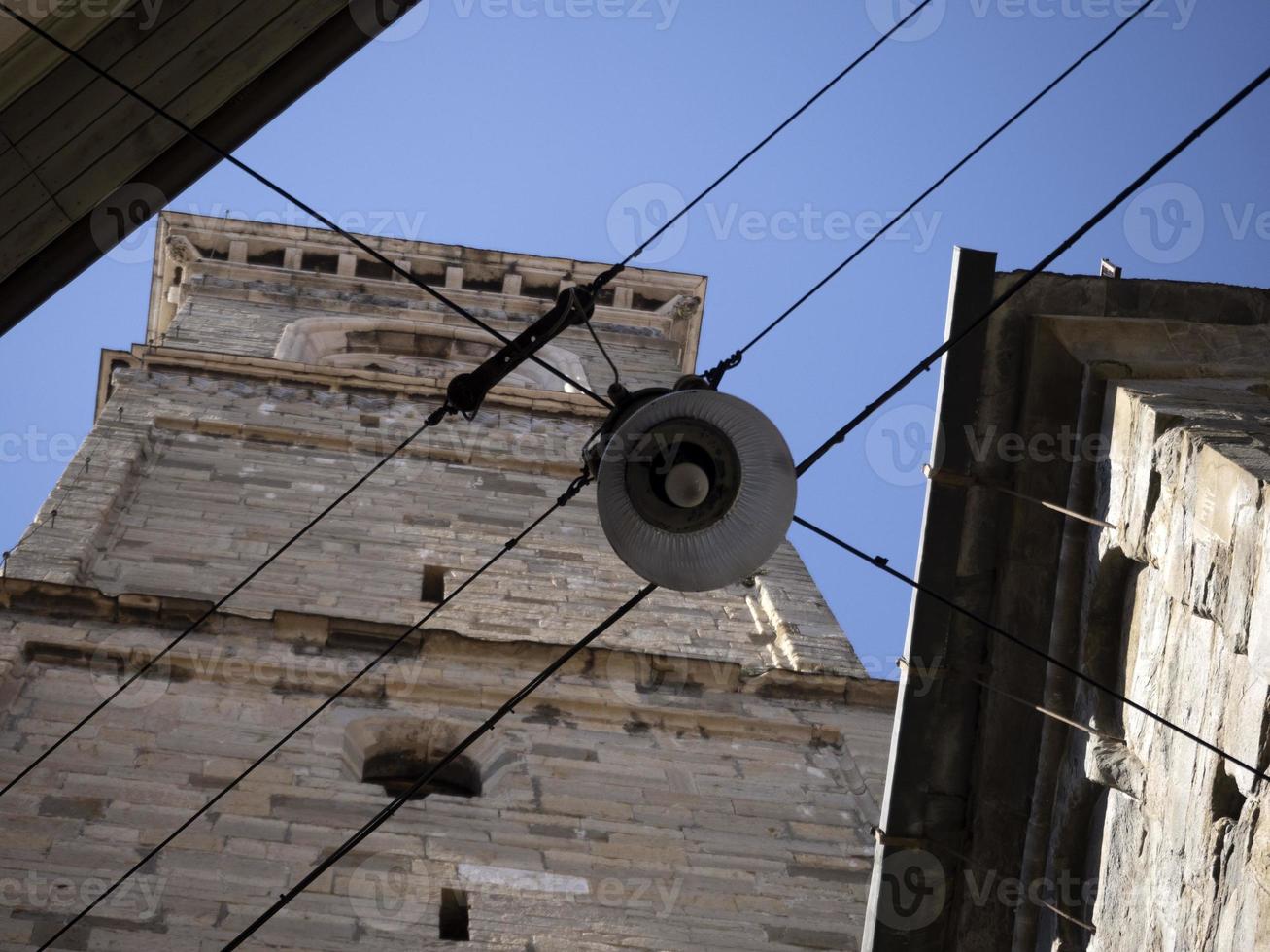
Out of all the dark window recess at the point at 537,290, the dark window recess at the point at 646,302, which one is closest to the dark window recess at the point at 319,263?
the dark window recess at the point at 537,290

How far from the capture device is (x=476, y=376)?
6090 millimetres

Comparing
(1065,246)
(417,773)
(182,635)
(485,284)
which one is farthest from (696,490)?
(485,284)

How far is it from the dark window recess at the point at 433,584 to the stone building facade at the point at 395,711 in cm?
4

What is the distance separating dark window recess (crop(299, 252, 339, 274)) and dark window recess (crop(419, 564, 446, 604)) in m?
13.0

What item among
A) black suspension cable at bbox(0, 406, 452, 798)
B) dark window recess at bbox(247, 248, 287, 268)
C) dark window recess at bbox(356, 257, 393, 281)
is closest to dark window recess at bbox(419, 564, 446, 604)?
black suspension cable at bbox(0, 406, 452, 798)

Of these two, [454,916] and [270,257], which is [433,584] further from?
[270,257]

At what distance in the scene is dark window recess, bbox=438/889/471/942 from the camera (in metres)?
9.36

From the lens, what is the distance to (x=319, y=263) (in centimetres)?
2764

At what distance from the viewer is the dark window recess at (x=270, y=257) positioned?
90.1ft

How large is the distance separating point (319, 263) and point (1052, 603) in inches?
862

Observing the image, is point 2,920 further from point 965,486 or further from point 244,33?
point 965,486

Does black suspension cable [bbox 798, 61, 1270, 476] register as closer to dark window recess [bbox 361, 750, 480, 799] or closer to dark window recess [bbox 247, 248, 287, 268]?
dark window recess [bbox 361, 750, 480, 799]

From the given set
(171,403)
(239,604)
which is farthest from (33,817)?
(171,403)

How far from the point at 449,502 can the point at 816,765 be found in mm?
5877
